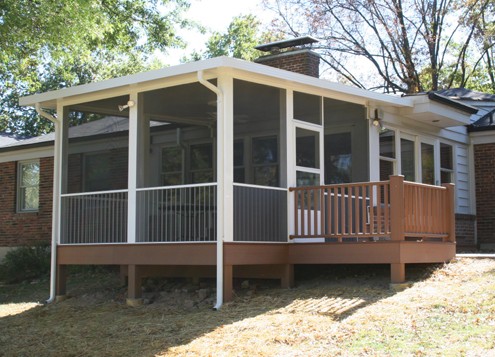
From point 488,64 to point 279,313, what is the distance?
1062 inches

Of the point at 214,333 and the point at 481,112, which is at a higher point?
the point at 481,112

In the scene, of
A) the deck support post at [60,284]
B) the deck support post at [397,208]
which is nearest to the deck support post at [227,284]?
the deck support post at [397,208]

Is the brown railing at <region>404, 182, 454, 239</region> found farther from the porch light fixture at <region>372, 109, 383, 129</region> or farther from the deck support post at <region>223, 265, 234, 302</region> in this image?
the deck support post at <region>223, 265, 234, 302</region>

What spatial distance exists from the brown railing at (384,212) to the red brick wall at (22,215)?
843 centimetres

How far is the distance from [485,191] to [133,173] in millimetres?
8974

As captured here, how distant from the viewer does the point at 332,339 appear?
793 centimetres

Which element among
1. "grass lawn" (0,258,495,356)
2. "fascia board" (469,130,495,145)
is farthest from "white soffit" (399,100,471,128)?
"grass lawn" (0,258,495,356)

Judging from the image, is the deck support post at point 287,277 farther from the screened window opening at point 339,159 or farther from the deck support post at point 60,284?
the deck support post at point 60,284

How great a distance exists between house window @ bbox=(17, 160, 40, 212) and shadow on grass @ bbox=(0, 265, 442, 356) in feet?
21.2

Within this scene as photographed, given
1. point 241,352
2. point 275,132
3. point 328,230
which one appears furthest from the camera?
point 275,132

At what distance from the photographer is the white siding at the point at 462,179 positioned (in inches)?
643

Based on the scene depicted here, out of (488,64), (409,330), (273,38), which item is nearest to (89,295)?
(409,330)

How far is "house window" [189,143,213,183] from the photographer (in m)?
15.5

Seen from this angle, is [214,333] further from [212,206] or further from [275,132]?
[275,132]
